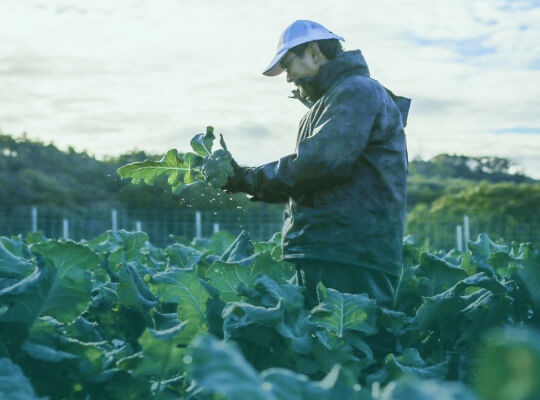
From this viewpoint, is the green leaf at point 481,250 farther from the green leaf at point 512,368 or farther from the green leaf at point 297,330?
the green leaf at point 512,368

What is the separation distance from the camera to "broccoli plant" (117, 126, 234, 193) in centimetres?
243

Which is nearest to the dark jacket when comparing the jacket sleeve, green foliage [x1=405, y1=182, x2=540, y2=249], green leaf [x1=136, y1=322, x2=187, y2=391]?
the jacket sleeve

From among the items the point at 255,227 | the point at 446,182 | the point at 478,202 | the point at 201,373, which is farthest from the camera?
the point at 446,182

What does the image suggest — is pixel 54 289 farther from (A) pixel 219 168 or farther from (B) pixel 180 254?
(B) pixel 180 254

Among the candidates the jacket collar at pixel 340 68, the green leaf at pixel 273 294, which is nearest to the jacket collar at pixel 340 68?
the jacket collar at pixel 340 68

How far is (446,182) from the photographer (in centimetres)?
3034

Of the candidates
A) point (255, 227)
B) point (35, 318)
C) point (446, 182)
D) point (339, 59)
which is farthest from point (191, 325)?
point (446, 182)

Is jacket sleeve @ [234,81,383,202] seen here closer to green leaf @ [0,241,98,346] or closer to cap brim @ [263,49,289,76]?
cap brim @ [263,49,289,76]

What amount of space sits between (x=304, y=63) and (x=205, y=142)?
→ 505 mm

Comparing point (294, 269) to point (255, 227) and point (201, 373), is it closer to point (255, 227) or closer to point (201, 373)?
point (201, 373)

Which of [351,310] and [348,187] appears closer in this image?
[351,310]

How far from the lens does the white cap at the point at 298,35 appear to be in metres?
2.51

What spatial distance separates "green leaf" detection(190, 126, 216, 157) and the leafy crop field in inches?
16.2

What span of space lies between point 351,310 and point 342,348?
0.13m
